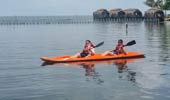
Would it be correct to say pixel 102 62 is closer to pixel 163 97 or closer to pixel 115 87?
pixel 115 87

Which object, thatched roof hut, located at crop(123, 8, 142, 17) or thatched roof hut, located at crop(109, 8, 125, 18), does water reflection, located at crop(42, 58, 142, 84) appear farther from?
thatched roof hut, located at crop(109, 8, 125, 18)

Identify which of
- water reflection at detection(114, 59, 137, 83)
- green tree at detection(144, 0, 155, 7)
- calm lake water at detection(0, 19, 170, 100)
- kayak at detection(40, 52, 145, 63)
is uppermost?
green tree at detection(144, 0, 155, 7)

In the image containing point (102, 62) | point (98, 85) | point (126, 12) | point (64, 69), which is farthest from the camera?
point (126, 12)

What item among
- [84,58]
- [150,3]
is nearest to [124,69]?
[84,58]

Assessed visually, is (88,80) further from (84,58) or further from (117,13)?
(117,13)

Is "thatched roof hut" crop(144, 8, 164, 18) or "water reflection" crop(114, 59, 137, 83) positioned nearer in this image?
"water reflection" crop(114, 59, 137, 83)

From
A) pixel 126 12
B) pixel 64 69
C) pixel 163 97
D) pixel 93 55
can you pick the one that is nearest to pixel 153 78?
pixel 163 97

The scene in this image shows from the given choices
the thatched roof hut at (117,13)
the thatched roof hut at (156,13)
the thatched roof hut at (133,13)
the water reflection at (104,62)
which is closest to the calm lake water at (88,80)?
the water reflection at (104,62)

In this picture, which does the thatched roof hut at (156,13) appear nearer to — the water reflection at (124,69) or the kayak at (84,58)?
the kayak at (84,58)

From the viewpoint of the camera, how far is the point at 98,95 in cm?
2084

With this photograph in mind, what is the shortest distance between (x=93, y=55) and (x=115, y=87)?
451 inches

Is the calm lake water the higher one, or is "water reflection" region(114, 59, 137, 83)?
the calm lake water

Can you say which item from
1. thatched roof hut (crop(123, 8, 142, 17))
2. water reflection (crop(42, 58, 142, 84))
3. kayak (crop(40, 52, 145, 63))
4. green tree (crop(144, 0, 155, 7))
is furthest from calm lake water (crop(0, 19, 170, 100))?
green tree (crop(144, 0, 155, 7))

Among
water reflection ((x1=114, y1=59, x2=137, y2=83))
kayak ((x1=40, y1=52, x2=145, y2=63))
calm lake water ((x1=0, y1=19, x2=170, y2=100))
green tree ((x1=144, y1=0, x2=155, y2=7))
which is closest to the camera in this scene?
calm lake water ((x1=0, y1=19, x2=170, y2=100))
